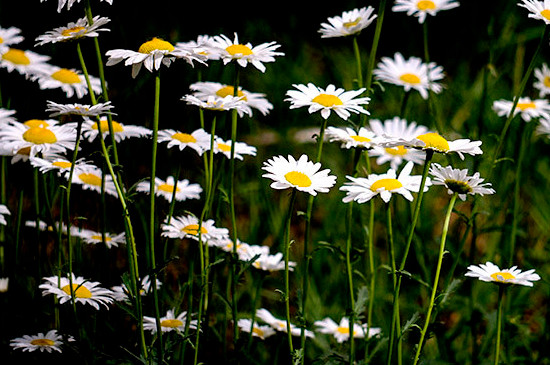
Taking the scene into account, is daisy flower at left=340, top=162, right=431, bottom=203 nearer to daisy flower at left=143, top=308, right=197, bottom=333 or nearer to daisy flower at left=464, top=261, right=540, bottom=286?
daisy flower at left=464, top=261, right=540, bottom=286

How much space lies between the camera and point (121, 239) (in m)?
1.50

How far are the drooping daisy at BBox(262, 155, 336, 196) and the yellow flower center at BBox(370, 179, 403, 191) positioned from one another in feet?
0.29

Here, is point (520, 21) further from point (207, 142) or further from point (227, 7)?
point (207, 142)

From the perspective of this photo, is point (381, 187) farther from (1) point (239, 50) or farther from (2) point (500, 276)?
(1) point (239, 50)

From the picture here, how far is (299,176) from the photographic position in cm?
116

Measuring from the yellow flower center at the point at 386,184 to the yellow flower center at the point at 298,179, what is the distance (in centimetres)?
12

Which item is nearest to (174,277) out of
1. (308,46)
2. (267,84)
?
(267,84)

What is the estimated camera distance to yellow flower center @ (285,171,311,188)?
1.14 m

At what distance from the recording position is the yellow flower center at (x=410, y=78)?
1.82 metres

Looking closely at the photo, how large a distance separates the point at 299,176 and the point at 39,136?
1.87ft

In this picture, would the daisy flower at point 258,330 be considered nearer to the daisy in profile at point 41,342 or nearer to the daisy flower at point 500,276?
the daisy in profile at point 41,342

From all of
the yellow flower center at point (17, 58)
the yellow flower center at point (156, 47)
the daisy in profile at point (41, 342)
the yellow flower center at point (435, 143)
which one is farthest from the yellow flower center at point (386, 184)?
the yellow flower center at point (17, 58)

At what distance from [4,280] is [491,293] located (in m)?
1.39

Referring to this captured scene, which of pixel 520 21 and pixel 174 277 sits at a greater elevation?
pixel 520 21
